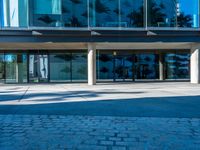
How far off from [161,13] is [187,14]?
6.37ft

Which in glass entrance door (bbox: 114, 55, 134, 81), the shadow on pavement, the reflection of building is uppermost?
the reflection of building

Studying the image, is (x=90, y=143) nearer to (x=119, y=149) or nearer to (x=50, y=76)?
(x=119, y=149)

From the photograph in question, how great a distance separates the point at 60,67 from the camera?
31.3m

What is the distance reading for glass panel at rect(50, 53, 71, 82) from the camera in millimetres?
31031

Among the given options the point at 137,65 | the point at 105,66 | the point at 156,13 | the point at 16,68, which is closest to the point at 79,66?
the point at 105,66

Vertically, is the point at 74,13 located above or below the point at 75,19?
above

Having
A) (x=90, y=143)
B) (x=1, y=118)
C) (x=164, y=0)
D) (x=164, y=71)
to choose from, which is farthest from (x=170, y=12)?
(x=90, y=143)

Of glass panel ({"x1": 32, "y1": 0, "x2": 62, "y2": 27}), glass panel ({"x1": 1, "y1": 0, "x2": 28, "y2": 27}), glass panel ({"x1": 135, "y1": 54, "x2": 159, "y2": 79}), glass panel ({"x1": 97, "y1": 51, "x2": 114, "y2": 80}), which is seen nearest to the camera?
glass panel ({"x1": 32, "y1": 0, "x2": 62, "y2": 27})

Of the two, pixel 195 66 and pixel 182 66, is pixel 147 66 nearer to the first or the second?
pixel 182 66

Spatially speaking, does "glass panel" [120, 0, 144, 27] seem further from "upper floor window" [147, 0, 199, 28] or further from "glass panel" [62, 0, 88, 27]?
"glass panel" [62, 0, 88, 27]

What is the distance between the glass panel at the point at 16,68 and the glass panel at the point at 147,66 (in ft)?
33.9

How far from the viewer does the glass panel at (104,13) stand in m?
24.4

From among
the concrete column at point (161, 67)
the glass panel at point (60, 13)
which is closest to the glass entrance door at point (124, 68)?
the concrete column at point (161, 67)

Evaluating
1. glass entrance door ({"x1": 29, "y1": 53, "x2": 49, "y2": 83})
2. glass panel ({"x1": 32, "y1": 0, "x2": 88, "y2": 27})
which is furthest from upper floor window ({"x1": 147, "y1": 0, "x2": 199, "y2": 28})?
glass entrance door ({"x1": 29, "y1": 53, "x2": 49, "y2": 83})
